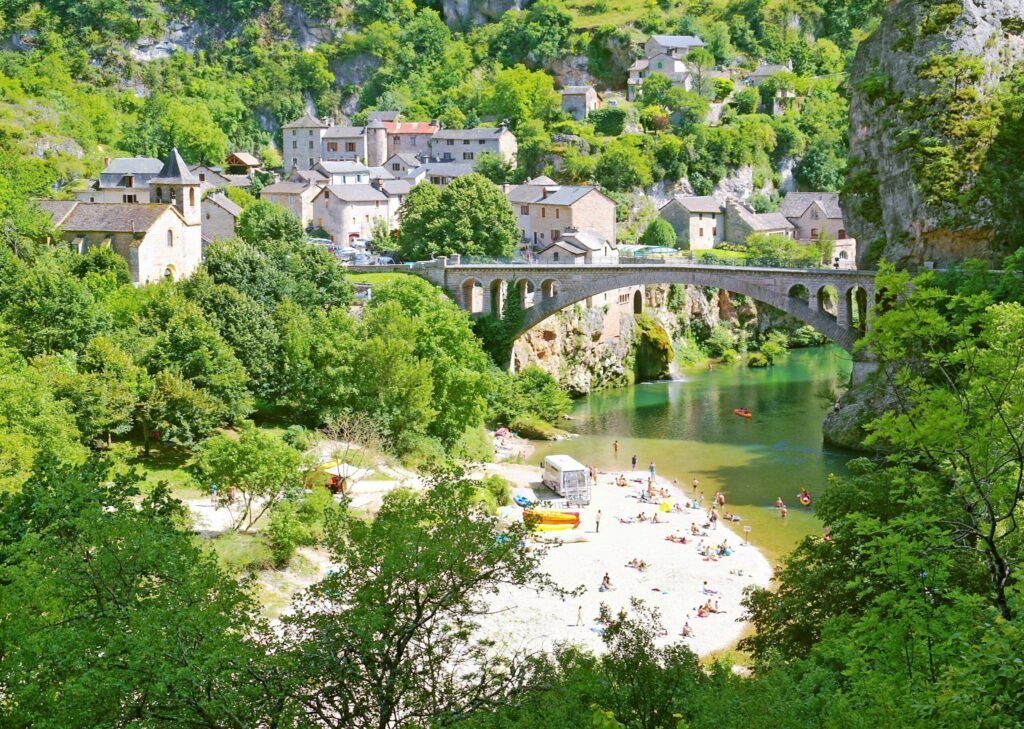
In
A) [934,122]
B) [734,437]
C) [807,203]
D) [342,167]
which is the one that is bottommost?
[734,437]

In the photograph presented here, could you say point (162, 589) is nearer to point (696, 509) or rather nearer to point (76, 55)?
point (696, 509)

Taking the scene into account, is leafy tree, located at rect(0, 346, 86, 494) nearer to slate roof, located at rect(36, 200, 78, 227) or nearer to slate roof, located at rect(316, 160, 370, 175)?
slate roof, located at rect(36, 200, 78, 227)

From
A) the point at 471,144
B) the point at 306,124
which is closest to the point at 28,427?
the point at 471,144

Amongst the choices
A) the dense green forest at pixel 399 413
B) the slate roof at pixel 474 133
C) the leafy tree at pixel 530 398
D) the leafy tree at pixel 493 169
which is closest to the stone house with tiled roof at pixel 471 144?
the slate roof at pixel 474 133

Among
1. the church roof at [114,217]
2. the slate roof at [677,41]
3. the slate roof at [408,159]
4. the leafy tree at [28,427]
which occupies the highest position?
the slate roof at [677,41]

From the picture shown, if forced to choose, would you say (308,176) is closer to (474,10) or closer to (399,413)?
(474,10)

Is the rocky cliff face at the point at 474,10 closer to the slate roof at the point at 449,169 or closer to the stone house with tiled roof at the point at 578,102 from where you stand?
the stone house with tiled roof at the point at 578,102
